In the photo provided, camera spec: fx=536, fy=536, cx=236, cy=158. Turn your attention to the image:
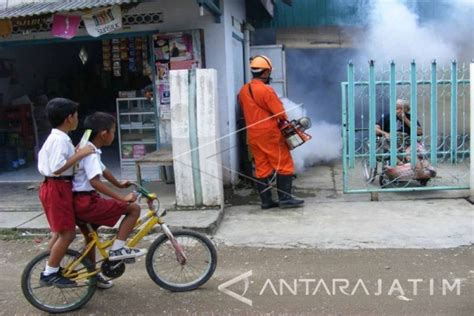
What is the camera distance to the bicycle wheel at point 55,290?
13.0ft

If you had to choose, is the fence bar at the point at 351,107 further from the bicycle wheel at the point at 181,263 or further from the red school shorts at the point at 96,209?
the red school shorts at the point at 96,209

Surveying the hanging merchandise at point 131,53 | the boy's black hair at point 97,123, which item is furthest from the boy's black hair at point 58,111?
the hanging merchandise at point 131,53

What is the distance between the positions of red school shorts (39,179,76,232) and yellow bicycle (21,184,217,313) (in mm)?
198

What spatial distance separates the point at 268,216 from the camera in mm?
6512

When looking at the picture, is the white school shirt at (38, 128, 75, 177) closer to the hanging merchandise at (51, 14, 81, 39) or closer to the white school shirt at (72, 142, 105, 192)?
the white school shirt at (72, 142, 105, 192)

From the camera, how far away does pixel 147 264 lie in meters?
4.21

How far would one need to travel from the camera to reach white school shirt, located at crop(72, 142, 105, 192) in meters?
3.83

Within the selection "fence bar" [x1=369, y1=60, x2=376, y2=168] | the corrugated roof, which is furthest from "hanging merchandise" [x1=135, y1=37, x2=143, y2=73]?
"fence bar" [x1=369, y1=60, x2=376, y2=168]

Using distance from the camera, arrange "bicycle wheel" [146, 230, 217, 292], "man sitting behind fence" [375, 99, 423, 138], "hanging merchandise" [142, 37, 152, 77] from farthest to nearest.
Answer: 1. "hanging merchandise" [142, 37, 152, 77]
2. "man sitting behind fence" [375, 99, 423, 138]
3. "bicycle wheel" [146, 230, 217, 292]

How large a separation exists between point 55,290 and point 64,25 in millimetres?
4230

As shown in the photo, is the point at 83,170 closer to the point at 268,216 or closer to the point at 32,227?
the point at 32,227

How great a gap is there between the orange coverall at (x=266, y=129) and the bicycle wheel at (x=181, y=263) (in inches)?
106

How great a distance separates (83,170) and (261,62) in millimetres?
3497

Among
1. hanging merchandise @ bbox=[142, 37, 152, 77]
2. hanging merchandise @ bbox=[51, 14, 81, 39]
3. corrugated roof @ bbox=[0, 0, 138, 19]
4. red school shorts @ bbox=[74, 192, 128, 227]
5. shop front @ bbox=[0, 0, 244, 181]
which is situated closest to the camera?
red school shorts @ bbox=[74, 192, 128, 227]
